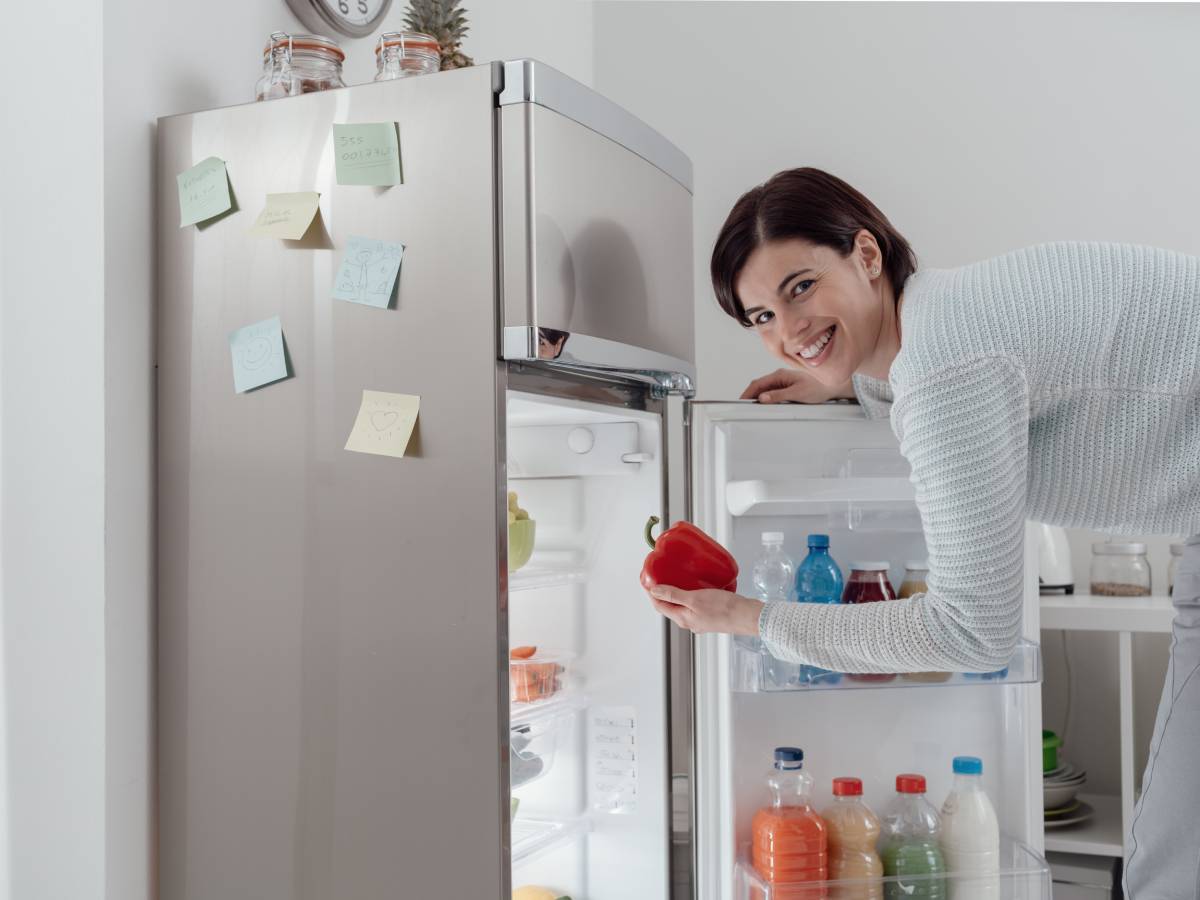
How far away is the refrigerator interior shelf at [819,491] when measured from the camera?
160 centimetres

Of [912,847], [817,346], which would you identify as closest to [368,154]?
[817,346]

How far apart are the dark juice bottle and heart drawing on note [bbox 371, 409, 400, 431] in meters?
0.76

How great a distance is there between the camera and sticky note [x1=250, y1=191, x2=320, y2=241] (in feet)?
4.36

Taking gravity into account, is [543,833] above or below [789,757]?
below

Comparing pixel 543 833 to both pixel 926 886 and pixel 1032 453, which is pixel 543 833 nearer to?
pixel 926 886

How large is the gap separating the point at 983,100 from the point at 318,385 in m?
1.99

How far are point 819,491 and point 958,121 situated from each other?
4.82 feet

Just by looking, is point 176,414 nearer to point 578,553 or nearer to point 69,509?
point 69,509

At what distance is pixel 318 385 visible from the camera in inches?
52.1

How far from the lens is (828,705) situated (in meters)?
1.79

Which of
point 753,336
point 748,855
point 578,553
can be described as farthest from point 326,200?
point 753,336

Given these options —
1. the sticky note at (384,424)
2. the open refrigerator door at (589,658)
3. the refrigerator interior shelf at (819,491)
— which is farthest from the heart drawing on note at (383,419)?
the refrigerator interior shelf at (819,491)

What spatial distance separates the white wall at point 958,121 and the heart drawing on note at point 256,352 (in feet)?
5.17

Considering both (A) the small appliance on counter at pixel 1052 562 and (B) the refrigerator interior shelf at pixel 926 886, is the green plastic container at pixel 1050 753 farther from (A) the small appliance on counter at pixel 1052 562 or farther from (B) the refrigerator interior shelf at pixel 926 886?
(B) the refrigerator interior shelf at pixel 926 886
